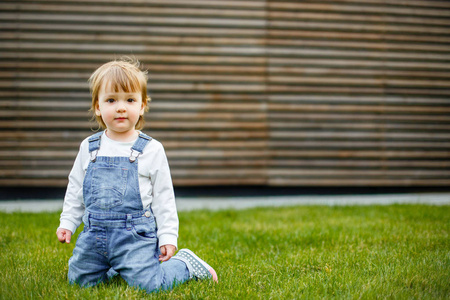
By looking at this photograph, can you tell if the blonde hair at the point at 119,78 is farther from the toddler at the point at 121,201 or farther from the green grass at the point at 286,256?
the green grass at the point at 286,256

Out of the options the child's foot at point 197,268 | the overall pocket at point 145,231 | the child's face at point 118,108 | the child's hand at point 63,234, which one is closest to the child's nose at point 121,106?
the child's face at point 118,108

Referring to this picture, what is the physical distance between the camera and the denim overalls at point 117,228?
218cm

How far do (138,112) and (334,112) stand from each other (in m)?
4.52

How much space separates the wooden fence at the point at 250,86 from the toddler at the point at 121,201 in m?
3.60

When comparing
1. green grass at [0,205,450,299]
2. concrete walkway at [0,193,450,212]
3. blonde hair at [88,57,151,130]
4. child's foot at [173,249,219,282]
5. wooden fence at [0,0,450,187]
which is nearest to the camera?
green grass at [0,205,450,299]

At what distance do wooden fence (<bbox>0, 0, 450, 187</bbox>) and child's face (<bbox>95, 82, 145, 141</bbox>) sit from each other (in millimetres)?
3649

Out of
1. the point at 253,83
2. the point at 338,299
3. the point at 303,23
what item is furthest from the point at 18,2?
the point at 338,299

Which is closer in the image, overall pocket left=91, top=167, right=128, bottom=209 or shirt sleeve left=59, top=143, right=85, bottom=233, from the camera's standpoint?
overall pocket left=91, top=167, right=128, bottom=209

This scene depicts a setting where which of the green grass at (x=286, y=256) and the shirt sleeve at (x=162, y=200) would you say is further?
the shirt sleeve at (x=162, y=200)

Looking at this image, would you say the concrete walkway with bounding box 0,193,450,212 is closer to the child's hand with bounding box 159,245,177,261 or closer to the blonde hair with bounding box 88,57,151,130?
the child's hand with bounding box 159,245,177,261

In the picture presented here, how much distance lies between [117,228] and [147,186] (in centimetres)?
28

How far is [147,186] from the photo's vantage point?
2.29m

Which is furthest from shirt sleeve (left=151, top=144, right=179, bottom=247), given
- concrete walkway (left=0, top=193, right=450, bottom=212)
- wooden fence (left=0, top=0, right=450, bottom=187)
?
wooden fence (left=0, top=0, right=450, bottom=187)

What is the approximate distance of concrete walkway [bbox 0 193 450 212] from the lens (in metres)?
5.36
